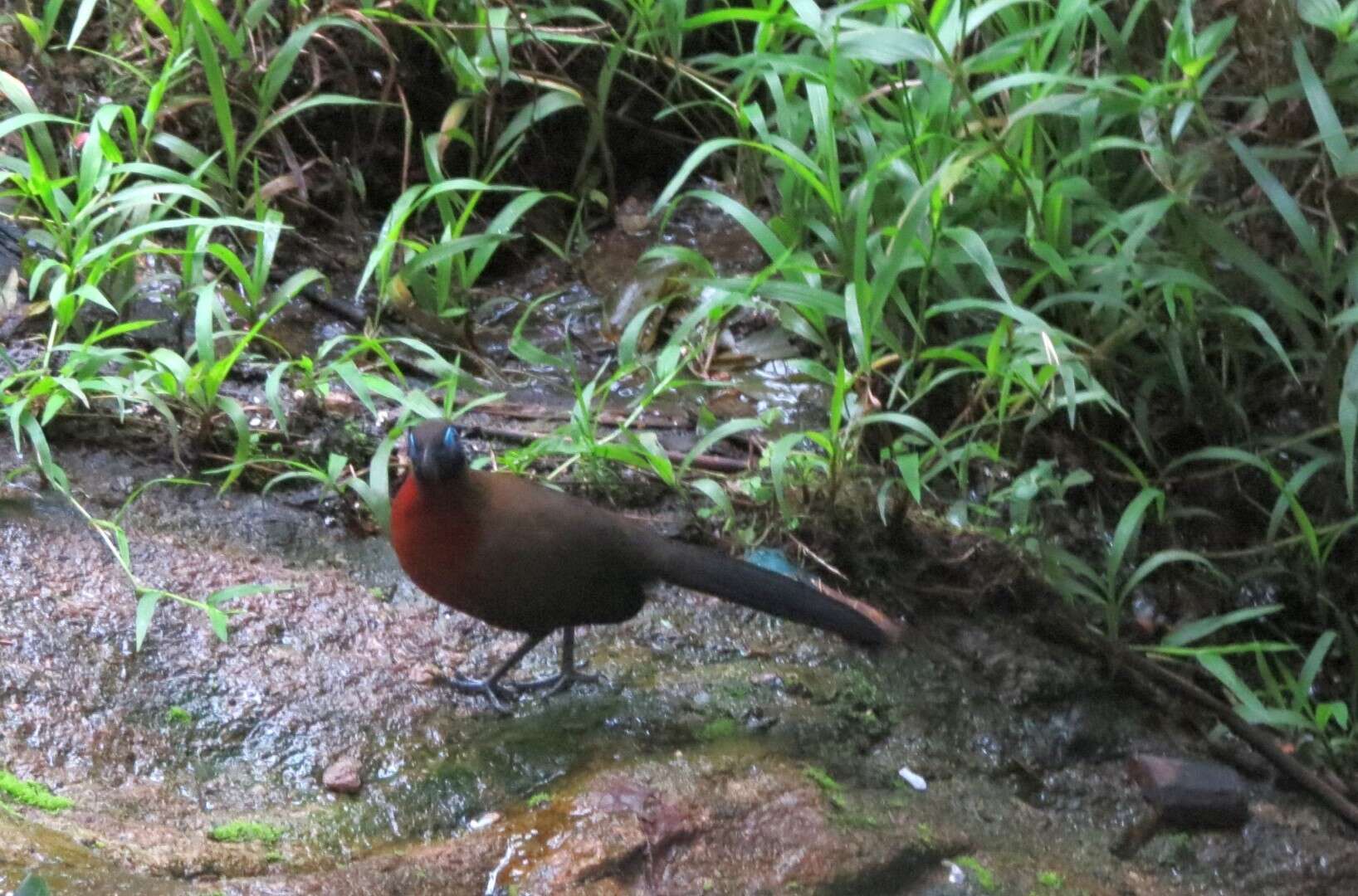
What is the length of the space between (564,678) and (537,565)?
0.33 m

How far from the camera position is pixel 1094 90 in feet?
11.0

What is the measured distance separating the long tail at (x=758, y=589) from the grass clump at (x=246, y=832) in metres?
1.05

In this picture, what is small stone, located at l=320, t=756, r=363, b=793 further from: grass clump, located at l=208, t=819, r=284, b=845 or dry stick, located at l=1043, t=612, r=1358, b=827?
dry stick, located at l=1043, t=612, r=1358, b=827

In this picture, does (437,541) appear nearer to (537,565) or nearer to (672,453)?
(537,565)

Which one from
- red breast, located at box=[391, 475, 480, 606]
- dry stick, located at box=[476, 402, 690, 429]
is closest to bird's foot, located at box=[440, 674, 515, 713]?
red breast, located at box=[391, 475, 480, 606]

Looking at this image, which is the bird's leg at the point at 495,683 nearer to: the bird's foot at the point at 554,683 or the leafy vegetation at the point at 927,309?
the bird's foot at the point at 554,683

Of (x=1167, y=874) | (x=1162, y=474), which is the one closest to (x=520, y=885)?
(x=1167, y=874)

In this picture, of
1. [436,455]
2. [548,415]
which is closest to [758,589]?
[436,455]

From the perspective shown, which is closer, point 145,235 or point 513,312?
point 145,235

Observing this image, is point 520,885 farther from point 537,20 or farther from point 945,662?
point 537,20

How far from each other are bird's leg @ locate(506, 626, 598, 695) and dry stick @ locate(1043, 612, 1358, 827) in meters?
1.28

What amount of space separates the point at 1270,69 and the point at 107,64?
3.77 meters

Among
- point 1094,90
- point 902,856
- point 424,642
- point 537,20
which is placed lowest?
point 424,642

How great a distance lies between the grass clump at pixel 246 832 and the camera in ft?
7.89
